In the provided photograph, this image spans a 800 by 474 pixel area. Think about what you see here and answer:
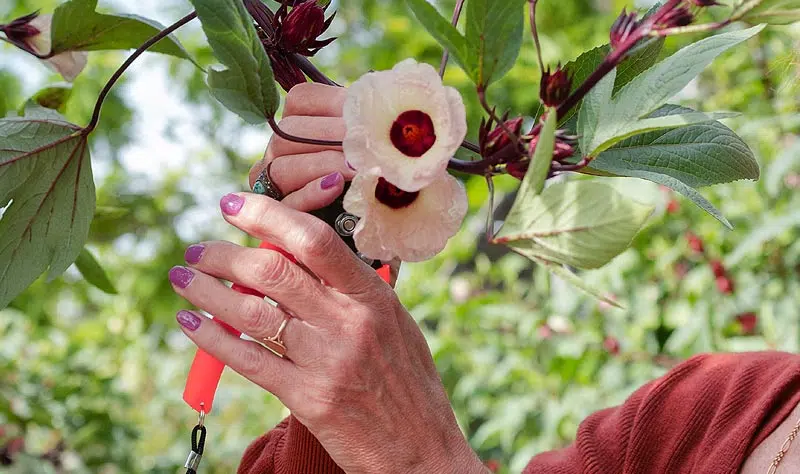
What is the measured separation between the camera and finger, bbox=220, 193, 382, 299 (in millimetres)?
574

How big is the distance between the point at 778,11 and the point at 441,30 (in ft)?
0.56

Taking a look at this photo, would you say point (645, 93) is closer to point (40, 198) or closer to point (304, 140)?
point (304, 140)

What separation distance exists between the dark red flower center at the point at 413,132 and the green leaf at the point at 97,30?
242 mm

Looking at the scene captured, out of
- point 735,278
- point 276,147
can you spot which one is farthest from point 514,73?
point 276,147

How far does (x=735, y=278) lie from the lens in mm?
1750

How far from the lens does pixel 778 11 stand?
429 millimetres

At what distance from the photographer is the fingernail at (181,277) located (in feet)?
2.02

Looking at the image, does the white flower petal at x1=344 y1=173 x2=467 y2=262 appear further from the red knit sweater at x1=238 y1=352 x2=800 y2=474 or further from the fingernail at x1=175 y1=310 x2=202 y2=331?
the red knit sweater at x1=238 y1=352 x2=800 y2=474

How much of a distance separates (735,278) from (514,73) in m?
0.87

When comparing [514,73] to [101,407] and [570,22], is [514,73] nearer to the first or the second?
[570,22]

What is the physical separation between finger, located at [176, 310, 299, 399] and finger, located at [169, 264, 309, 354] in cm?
1

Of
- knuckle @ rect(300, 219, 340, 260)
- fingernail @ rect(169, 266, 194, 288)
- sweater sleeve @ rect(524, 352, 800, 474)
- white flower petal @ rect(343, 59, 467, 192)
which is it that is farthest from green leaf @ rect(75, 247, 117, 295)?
sweater sleeve @ rect(524, 352, 800, 474)

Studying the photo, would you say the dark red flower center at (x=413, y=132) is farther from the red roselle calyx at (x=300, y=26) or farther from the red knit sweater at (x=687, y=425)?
the red knit sweater at (x=687, y=425)

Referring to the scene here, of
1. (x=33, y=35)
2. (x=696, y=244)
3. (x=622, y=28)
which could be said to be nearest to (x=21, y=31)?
(x=33, y=35)
